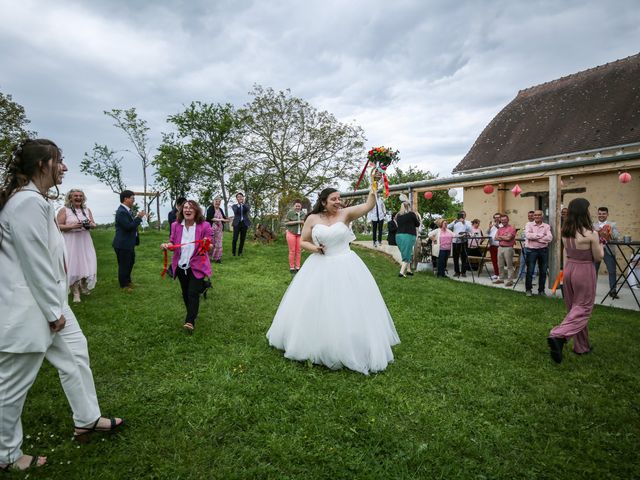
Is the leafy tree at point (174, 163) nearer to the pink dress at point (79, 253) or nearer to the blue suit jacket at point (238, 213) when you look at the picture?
the blue suit jacket at point (238, 213)

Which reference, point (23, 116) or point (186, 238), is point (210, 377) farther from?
point (23, 116)

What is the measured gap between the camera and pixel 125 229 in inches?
291

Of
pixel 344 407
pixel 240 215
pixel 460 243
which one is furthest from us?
pixel 240 215

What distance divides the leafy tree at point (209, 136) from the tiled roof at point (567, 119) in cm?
1363

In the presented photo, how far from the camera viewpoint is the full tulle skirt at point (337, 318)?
412cm

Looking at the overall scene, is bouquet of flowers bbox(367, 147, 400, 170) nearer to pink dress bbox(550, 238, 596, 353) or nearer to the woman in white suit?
pink dress bbox(550, 238, 596, 353)

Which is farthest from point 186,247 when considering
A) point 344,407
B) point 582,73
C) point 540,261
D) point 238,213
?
point 582,73

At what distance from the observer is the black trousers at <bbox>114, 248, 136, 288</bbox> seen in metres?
7.59

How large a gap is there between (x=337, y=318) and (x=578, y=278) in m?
3.47

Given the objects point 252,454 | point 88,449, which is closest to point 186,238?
point 88,449

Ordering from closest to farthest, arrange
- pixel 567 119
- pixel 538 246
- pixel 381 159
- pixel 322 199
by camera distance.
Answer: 1. pixel 322 199
2. pixel 381 159
3. pixel 538 246
4. pixel 567 119

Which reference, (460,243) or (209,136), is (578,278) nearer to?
(460,243)

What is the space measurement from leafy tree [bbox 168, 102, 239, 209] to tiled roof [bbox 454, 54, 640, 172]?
13.6 metres

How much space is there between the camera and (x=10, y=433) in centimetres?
236
